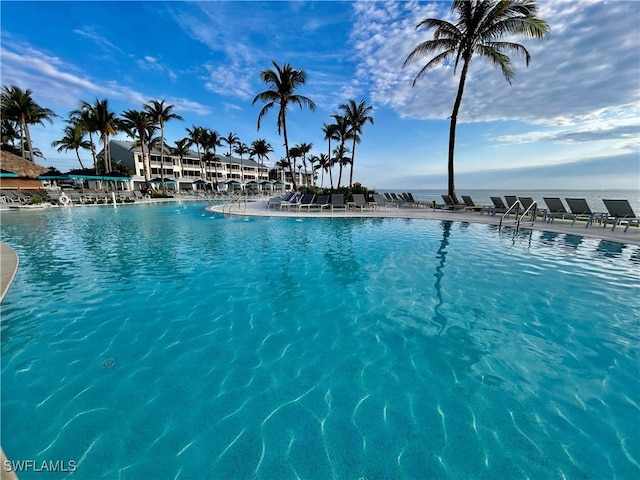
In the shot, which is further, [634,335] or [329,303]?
[329,303]

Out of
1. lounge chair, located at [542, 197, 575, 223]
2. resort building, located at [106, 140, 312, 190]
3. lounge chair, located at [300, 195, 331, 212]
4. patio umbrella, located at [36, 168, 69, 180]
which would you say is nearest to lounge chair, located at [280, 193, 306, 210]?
lounge chair, located at [300, 195, 331, 212]

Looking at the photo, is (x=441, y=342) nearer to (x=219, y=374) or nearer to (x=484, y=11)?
(x=219, y=374)

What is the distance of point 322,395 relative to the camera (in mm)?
3322

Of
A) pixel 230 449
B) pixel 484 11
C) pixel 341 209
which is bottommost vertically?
pixel 230 449

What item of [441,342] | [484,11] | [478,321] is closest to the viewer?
[441,342]

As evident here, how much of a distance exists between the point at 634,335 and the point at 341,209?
17.7 m

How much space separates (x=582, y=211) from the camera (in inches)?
533

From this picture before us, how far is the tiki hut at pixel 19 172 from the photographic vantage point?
35.7 meters

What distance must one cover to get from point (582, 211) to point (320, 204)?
15.1m

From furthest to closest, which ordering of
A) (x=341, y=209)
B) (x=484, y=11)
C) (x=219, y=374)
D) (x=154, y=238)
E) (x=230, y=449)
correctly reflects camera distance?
(x=341, y=209), (x=484, y=11), (x=154, y=238), (x=219, y=374), (x=230, y=449)

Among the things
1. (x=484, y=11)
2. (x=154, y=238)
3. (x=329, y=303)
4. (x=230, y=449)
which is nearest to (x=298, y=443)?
(x=230, y=449)

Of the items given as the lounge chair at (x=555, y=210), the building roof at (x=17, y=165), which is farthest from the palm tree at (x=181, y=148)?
the lounge chair at (x=555, y=210)

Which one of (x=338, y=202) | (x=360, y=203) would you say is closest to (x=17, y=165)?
(x=338, y=202)

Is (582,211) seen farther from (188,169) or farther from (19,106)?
(188,169)
